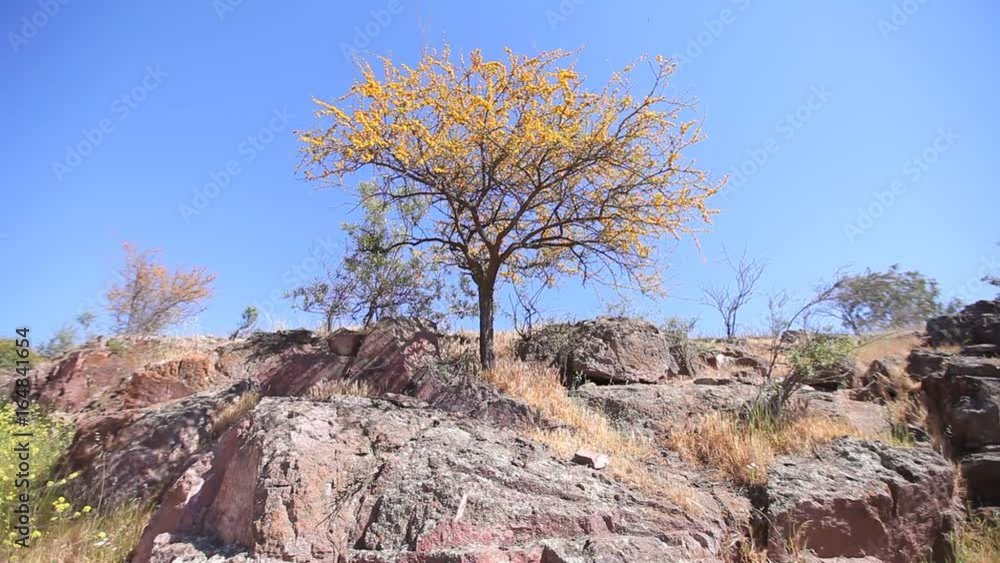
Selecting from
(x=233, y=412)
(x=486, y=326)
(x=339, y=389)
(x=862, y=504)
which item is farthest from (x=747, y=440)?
(x=233, y=412)

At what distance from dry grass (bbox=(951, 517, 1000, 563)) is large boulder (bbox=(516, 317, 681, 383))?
15.3 feet

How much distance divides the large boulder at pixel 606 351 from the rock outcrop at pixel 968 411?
155 inches

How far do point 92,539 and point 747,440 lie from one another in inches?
281

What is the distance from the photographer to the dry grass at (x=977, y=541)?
242 inches

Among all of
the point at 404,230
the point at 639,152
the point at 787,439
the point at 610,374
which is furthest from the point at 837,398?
the point at 404,230

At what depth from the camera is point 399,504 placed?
15.9 ft

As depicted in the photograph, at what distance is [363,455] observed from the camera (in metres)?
5.50

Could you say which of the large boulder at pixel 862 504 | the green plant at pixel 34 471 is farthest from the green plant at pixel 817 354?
the green plant at pixel 34 471

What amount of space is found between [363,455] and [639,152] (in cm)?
679

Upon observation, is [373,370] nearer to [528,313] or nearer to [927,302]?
[528,313]

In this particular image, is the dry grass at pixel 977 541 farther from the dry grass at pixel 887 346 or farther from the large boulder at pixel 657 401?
the dry grass at pixel 887 346

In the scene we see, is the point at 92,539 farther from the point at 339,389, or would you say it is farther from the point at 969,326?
the point at 969,326

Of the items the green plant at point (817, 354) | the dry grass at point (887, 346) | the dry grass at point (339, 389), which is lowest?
the dry grass at point (339, 389)

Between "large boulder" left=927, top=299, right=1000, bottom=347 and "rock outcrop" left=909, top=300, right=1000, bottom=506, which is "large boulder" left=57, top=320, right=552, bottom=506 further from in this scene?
"large boulder" left=927, top=299, right=1000, bottom=347
